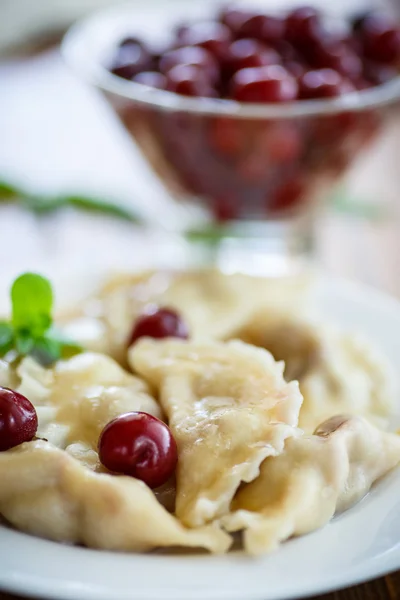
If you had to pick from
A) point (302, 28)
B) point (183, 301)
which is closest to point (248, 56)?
point (302, 28)

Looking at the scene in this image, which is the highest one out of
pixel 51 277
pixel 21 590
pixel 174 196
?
pixel 21 590

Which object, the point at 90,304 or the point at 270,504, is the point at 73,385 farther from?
the point at 90,304

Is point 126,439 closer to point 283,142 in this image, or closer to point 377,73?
point 283,142

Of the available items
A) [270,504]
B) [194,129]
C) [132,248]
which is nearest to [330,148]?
[194,129]

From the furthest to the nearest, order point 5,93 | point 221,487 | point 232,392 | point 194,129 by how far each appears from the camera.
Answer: point 5,93 < point 194,129 < point 232,392 < point 221,487

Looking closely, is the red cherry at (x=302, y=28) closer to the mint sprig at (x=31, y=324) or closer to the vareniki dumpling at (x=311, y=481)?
the mint sprig at (x=31, y=324)

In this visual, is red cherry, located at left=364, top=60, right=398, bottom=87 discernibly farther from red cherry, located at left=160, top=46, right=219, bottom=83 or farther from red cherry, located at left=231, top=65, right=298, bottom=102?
red cherry, located at left=160, top=46, right=219, bottom=83
